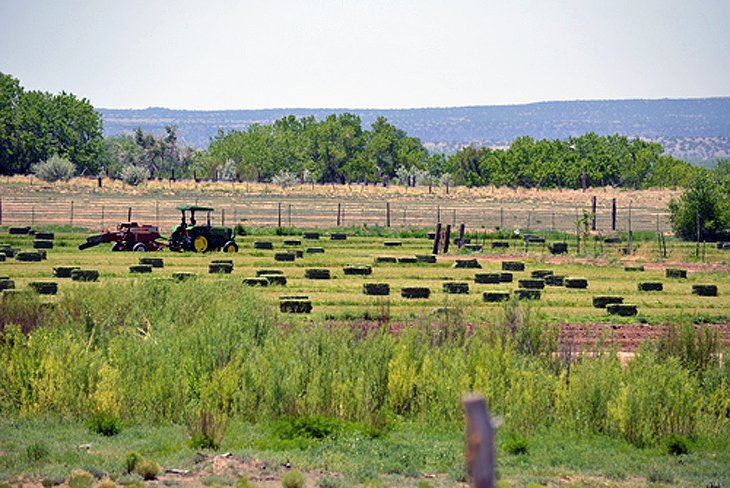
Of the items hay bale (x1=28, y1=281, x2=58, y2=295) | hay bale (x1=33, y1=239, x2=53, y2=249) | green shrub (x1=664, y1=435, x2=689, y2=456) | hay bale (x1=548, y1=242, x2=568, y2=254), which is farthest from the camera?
hay bale (x1=548, y1=242, x2=568, y2=254)

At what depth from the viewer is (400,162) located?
165625 mm

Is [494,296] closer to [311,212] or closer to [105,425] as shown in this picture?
[105,425]

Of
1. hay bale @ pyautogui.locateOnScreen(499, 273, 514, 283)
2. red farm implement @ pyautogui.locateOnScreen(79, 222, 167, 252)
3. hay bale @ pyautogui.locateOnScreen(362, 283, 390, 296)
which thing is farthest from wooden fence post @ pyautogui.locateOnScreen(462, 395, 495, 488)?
red farm implement @ pyautogui.locateOnScreen(79, 222, 167, 252)

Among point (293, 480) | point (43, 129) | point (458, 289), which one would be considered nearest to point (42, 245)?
point (458, 289)

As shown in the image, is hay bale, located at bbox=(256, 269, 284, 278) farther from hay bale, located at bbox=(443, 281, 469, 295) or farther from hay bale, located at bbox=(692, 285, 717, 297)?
hay bale, located at bbox=(692, 285, 717, 297)

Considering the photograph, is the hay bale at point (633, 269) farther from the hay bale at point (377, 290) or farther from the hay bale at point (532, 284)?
the hay bale at point (377, 290)

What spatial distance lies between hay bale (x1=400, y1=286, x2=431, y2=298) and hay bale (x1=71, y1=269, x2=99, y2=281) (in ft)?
36.5

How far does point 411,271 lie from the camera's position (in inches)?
1866

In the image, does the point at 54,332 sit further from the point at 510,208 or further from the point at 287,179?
the point at 287,179

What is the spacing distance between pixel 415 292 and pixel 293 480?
24.1m

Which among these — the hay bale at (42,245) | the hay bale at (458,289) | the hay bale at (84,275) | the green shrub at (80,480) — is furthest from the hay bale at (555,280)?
the green shrub at (80,480)

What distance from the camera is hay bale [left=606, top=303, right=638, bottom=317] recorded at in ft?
116

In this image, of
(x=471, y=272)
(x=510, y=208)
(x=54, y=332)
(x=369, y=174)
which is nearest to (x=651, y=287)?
(x=471, y=272)

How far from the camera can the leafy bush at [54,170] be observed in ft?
377
